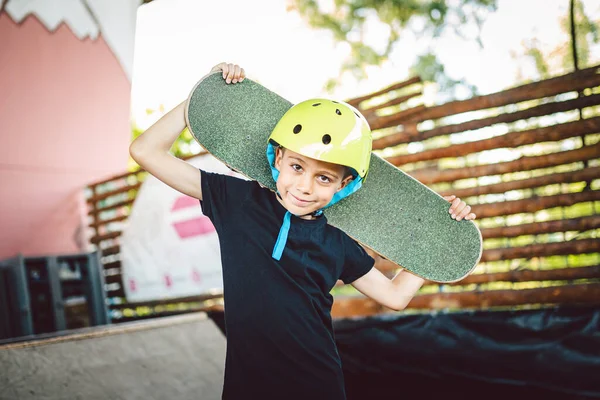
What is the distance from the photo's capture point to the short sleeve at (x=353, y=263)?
159 cm

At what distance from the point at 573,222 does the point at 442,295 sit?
3.11 ft

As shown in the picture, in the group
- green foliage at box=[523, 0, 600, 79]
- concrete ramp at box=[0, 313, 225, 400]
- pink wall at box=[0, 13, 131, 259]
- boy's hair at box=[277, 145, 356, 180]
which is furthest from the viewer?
green foliage at box=[523, 0, 600, 79]

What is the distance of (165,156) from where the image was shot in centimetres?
148

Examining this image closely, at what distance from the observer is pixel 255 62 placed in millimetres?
7207

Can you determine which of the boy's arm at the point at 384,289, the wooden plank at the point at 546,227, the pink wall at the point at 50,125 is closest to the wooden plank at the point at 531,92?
the wooden plank at the point at 546,227

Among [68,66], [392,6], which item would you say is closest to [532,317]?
[68,66]

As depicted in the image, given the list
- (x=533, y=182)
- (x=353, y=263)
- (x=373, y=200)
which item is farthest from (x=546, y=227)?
(x=353, y=263)

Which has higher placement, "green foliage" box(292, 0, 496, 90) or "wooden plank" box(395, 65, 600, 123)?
"green foliage" box(292, 0, 496, 90)

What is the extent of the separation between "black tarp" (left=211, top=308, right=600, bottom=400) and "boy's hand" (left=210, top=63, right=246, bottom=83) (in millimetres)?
2100

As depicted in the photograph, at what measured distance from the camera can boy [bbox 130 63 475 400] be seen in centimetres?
136

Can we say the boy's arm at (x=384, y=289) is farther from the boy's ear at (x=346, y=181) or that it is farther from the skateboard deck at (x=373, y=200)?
the boy's ear at (x=346, y=181)

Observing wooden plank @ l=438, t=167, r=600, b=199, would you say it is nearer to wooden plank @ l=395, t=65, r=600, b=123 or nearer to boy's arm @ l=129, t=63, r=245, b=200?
wooden plank @ l=395, t=65, r=600, b=123

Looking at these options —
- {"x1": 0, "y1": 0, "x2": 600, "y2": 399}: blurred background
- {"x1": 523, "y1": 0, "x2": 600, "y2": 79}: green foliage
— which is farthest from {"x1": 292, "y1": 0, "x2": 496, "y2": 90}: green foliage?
{"x1": 523, "y1": 0, "x2": 600, "y2": 79}: green foliage

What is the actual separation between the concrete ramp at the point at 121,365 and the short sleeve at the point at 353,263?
135 centimetres
